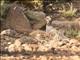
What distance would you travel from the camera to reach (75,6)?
11.1 metres

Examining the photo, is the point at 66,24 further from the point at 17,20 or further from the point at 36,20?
the point at 17,20

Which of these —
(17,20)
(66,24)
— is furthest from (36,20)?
(66,24)

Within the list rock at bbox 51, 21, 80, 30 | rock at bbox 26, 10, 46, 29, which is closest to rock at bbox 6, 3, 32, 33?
rock at bbox 26, 10, 46, 29

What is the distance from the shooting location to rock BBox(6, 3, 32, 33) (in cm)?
806

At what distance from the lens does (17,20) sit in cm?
815

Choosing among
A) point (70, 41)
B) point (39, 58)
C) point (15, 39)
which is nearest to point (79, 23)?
point (70, 41)

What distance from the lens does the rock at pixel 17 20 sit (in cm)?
806

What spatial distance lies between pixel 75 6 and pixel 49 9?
1.20 metres

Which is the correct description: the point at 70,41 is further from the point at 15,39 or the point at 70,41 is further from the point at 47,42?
the point at 15,39

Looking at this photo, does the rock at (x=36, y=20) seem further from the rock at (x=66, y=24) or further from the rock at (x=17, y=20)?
the rock at (x=66, y=24)

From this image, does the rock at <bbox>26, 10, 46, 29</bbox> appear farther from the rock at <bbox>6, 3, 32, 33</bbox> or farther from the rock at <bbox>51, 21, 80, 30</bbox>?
the rock at <bbox>51, 21, 80, 30</bbox>

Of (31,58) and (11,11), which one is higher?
(11,11)

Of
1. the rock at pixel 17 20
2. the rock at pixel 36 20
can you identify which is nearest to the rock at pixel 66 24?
the rock at pixel 36 20

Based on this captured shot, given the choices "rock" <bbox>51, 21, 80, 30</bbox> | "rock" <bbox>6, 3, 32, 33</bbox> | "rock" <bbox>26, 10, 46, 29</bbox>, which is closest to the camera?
"rock" <bbox>6, 3, 32, 33</bbox>
